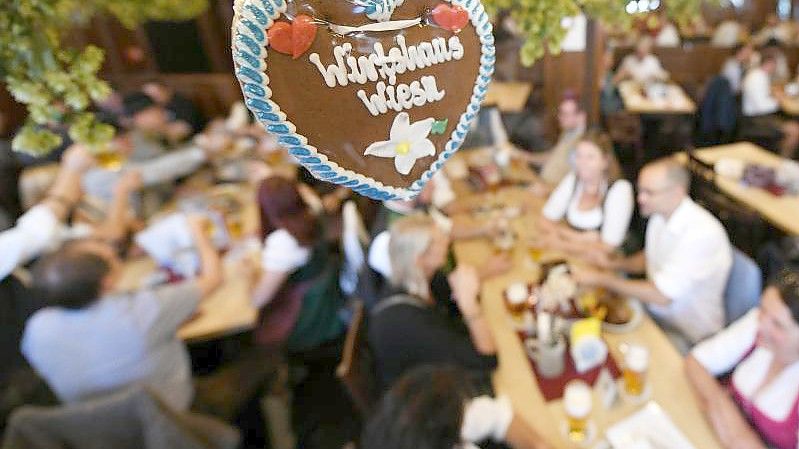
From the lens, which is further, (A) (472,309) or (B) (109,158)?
(B) (109,158)

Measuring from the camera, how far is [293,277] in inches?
94.2

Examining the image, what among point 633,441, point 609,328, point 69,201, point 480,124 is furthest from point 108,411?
point 480,124

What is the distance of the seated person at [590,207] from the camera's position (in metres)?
2.41

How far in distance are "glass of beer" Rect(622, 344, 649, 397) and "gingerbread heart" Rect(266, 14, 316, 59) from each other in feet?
4.63

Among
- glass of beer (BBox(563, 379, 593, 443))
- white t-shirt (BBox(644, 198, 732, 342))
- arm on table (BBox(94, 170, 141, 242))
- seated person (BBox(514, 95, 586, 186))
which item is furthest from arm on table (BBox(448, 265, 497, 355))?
arm on table (BBox(94, 170, 141, 242))

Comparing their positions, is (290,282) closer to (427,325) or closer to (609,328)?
(427,325)

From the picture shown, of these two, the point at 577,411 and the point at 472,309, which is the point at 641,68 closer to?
the point at 472,309

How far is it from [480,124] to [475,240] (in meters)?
1.59

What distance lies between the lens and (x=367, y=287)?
2.34 metres

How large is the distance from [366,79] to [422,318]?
121 centimetres

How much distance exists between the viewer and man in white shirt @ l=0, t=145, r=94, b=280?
1.88m

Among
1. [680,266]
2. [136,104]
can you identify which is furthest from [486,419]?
[136,104]

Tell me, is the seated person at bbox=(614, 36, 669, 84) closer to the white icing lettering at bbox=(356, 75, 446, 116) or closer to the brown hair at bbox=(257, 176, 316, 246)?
the brown hair at bbox=(257, 176, 316, 246)

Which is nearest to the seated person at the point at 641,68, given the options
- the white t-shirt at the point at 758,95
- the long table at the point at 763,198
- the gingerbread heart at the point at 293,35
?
the white t-shirt at the point at 758,95
